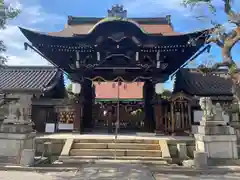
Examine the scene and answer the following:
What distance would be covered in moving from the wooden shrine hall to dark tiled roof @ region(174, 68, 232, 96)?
4.16ft

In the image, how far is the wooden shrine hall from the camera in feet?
41.9

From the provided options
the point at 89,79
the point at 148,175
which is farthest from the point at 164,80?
the point at 148,175

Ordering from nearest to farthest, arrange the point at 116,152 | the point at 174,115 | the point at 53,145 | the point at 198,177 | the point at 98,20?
1. the point at 198,177
2. the point at 116,152
3. the point at 53,145
4. the point at 174,115
5. the point at 98,20

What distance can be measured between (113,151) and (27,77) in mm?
10287

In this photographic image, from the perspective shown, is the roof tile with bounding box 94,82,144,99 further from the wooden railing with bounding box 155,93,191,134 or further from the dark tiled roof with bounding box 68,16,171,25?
the dark tiled roof with bounding box 68,16,171,25

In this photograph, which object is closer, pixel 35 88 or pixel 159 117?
pixel 159 117

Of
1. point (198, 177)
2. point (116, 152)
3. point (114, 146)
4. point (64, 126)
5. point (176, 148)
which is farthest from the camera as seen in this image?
point (64, 126)

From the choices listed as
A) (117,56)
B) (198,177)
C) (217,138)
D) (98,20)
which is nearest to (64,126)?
(117,56)

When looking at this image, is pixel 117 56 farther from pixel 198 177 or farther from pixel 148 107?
pixel 198 177

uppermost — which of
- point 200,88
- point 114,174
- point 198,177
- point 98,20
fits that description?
point 98,20

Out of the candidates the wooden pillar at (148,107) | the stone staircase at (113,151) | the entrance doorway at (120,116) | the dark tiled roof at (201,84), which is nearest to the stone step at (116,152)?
the stone staircase at (113,151)

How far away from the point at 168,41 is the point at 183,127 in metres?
4.83

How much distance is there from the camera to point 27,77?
16.9 m

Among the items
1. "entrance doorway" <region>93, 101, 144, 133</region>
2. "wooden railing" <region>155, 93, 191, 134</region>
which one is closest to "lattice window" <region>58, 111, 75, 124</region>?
"entrance doorway" <region>93, 101, 144, 133</region>
